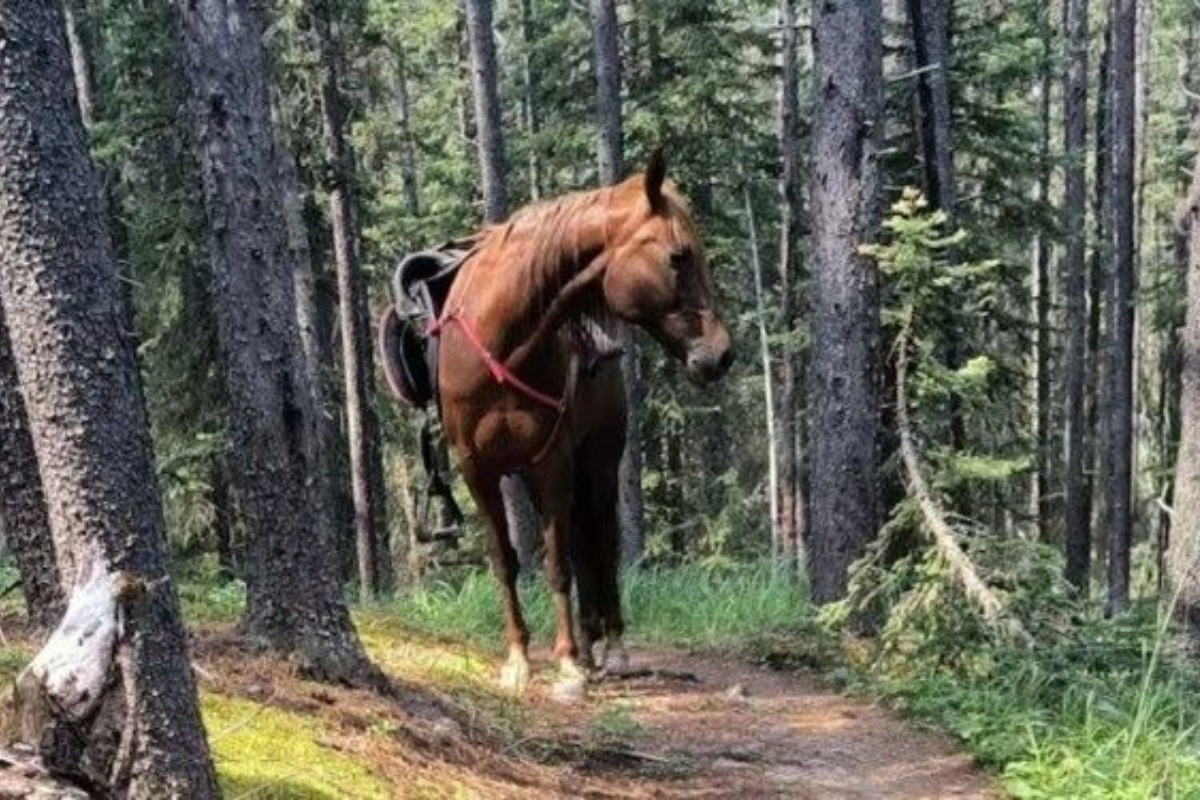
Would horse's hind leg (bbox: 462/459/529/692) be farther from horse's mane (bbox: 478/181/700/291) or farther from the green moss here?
the green moss

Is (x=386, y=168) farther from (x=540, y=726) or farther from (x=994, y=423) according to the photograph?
(x=540, y=726)

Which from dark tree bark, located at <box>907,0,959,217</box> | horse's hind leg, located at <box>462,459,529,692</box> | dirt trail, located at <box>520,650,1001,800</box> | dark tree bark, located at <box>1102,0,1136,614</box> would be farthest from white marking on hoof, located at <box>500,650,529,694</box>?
dark tree bark, located at <box>1102,0,1136,614</box>

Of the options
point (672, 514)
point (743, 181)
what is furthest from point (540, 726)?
point (672, 514)

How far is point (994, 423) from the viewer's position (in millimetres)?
9773

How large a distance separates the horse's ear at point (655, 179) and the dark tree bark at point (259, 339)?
186 cm

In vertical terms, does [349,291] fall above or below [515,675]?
above

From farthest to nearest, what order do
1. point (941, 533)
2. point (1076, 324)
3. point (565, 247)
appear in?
point (1076, 324) → point (941, 533) → point (565, 247)

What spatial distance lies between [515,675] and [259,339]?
8.84ft

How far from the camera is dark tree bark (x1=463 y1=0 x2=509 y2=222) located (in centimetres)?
1377

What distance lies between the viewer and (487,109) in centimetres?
1378

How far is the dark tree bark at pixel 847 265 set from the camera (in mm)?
8094

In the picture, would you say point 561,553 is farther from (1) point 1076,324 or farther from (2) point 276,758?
(1) point 1076,324

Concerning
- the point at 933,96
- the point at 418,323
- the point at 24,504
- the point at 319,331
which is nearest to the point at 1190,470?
the point at 418,323

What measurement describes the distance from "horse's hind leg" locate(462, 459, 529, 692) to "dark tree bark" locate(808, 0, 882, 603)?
230 cm
